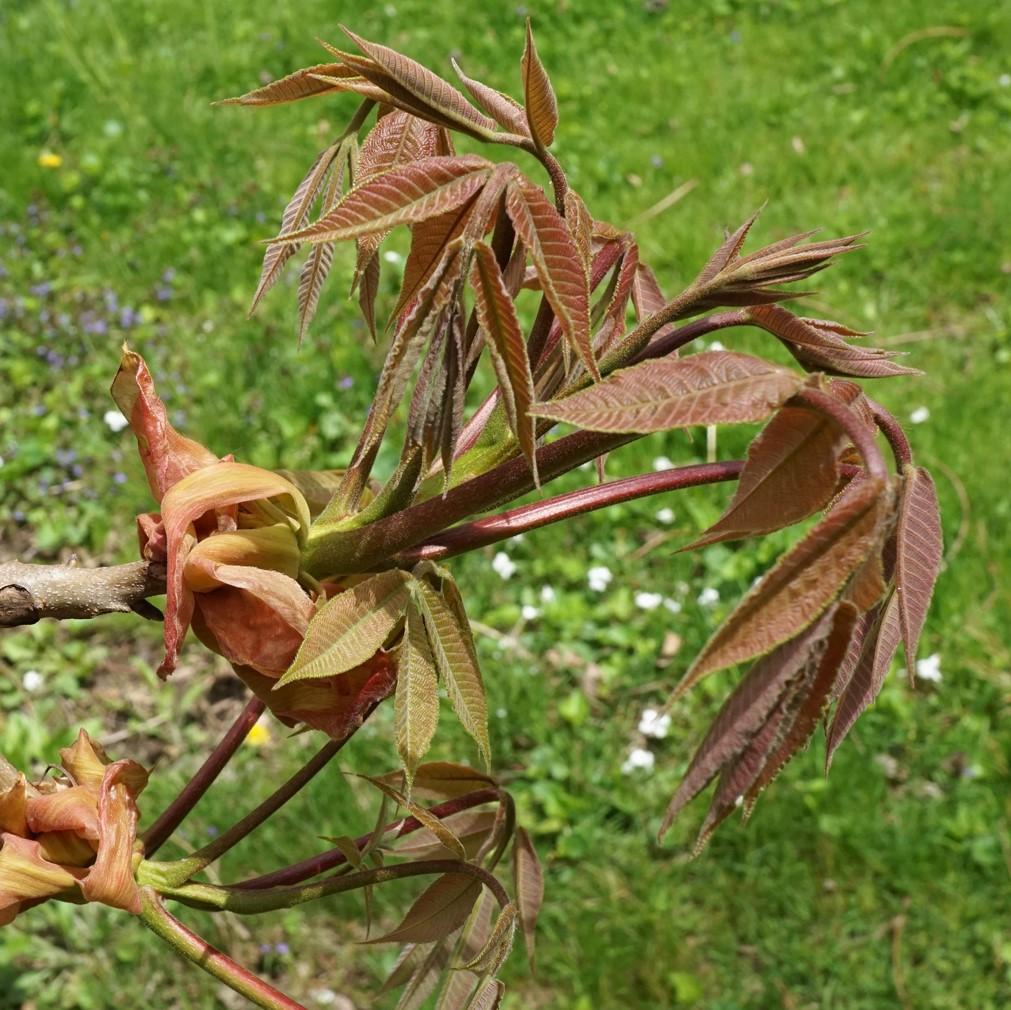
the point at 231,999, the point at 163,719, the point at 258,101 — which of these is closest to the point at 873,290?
the point at 163,719

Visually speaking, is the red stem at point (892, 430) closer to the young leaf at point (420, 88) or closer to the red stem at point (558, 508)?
the red stem at point (558, 508)

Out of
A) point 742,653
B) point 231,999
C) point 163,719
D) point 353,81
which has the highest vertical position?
point 353,81

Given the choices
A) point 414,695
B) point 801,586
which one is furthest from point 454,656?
point 801,586

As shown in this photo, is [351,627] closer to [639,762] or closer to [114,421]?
[639,762]

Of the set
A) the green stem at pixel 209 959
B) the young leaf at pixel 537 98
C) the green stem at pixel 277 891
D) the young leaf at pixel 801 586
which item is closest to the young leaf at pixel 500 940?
the green stem at pixel 277 891

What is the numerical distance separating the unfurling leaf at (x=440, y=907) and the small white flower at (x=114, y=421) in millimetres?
2196

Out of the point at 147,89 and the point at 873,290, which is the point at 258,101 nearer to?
the point at 873,290

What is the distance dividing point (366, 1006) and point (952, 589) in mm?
1477

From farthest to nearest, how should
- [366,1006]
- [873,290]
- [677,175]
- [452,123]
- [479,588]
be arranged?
1. [677,175]
2. [873,290]
3. [479,588]
4. [366,1006]
5. [452,123]

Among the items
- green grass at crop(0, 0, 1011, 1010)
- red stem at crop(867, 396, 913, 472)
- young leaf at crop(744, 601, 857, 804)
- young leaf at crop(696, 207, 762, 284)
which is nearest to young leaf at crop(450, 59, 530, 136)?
young leaf at crop(696, 207, 762, 284)

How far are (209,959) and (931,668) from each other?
2004 mm

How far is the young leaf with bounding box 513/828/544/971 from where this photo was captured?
958 millimetres

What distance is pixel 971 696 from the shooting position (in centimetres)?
246

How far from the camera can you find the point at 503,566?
2.68 m
